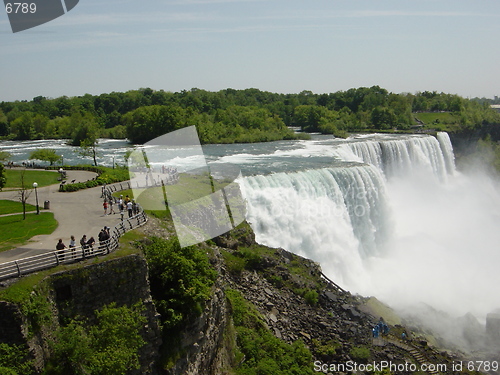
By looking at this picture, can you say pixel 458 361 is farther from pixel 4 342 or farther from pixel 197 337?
pixel 4 342

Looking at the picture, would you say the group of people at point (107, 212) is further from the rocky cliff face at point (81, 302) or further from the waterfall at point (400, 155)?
the waterfall at point (400, 155)

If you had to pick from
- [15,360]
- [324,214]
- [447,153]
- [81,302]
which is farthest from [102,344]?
[447,153]

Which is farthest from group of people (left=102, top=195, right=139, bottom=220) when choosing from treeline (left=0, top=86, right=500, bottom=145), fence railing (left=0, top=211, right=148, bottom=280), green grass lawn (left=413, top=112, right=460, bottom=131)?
green grass lawn (left=413, top=112, right=460, bottom=131)

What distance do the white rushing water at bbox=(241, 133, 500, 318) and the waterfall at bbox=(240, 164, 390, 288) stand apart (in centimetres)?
6

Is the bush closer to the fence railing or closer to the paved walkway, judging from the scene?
the fence railing

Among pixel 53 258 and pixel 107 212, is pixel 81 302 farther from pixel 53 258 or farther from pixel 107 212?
pixel 107 212

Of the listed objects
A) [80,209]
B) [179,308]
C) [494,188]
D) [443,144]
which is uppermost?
[80,209]

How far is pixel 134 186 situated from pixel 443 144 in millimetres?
39494

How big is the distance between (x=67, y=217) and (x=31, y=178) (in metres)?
11.6

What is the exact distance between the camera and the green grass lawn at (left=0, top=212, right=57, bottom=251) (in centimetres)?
1489

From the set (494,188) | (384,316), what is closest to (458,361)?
(384,316)

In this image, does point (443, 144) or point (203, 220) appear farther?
point (443, 144)

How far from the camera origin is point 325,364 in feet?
57.5

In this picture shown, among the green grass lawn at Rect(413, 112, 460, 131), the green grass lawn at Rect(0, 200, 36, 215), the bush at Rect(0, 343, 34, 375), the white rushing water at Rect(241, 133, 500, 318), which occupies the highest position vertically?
the green grass lawn at Rect(0, 200, 36, 215)
